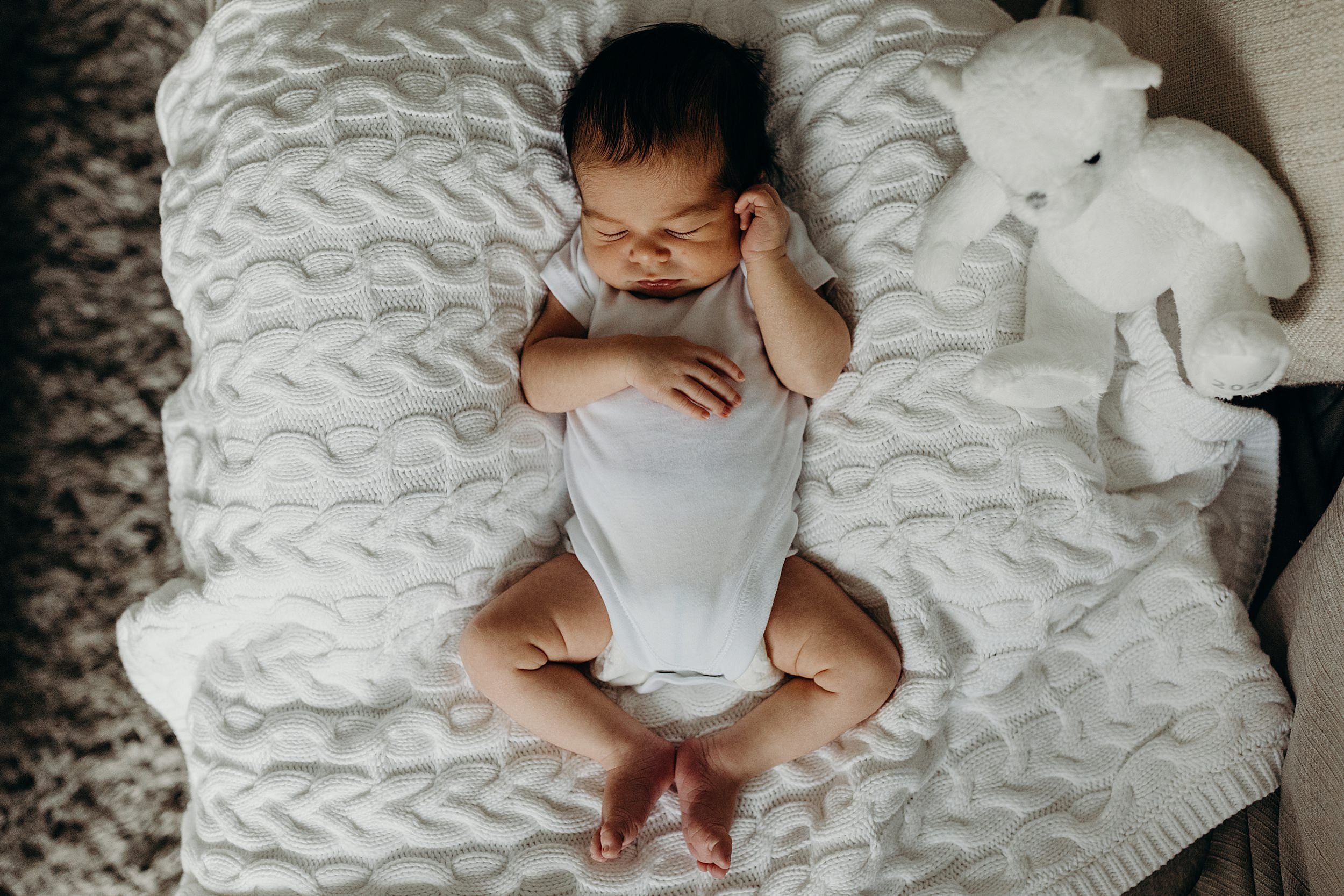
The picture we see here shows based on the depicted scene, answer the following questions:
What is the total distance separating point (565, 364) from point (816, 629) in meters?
0.51

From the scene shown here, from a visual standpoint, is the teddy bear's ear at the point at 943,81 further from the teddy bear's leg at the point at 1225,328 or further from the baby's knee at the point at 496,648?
the baby's knee at the point at 496,648

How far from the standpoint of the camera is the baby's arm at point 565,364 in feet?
3.99

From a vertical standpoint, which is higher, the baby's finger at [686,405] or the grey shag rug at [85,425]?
the baby's finger at [686,405]

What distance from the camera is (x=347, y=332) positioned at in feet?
3.99

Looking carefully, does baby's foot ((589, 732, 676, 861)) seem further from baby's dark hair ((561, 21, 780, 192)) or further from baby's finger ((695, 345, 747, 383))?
baby's dark hair ((561, 21, 780, 192))

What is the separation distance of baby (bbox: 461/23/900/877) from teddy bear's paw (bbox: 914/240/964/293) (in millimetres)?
144

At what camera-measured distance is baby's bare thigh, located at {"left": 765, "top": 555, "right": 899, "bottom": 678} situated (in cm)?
120

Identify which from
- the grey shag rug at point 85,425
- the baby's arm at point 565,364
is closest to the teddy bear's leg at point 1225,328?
the baby's arm at point 565,364

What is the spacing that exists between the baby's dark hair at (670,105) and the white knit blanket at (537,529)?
0.36 ft

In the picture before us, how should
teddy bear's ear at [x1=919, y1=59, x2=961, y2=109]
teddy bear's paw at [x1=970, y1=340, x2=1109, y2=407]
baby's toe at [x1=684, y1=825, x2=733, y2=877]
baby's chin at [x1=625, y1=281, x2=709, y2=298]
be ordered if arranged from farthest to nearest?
baby's chin at [x1=625, y1=281, x2=709, y2=298] < baby's toe at [x1=684, y1=825, x2=733, y2=877] < teddy bear's paw at [x1=970, y1=340, x2=1109, y2=407] < teddy bear's ear at [x1=919, y1=59, x2=961, y2=109]

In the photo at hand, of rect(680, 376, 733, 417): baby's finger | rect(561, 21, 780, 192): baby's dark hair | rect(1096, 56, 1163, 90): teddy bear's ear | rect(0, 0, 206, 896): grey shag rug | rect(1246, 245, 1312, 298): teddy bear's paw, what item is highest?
rect(1096, 56, 1163, 90): teddy bear's ear

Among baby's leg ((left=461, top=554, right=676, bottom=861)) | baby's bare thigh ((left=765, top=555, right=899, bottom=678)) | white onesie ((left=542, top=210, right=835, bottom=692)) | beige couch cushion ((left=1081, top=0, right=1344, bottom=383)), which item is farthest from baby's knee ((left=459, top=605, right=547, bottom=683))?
beige couch cushion ((left=1081, top=0, right=1344, bottom=383))

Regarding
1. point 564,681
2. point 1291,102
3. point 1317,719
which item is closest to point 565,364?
point 564,681

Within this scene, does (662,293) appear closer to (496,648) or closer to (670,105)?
(670,105)
